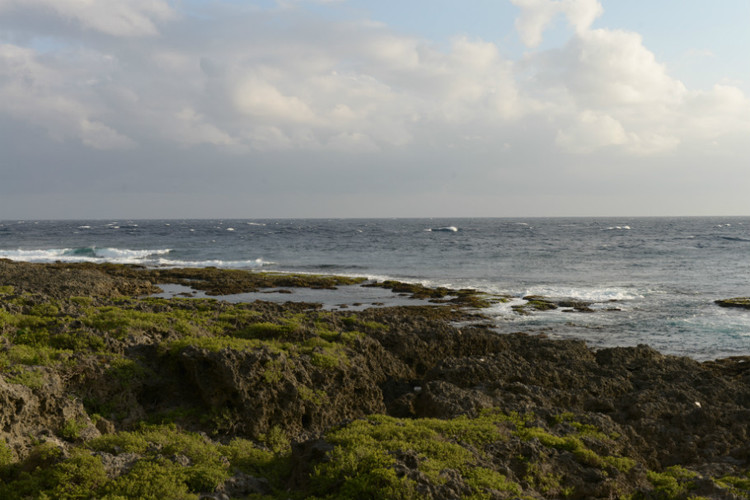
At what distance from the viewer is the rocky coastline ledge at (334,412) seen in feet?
23.4

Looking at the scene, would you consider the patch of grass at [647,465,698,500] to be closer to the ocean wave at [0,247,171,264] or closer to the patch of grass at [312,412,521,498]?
the patch of grass at [312,412,521,498]

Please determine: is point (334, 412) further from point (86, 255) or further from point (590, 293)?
point (86, 255)

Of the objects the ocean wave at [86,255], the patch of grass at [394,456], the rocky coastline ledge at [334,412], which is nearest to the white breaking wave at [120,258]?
the ocean wave at [86,255]

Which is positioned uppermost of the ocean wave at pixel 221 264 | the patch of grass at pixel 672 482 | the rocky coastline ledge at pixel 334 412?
the rocky coastline ledge at pixel 334 412

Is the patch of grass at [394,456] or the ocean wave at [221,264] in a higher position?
the patch of grass at [394,456]

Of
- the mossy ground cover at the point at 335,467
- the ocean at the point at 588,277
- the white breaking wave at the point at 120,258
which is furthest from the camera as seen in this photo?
the white breaking wave at the point at 120,258

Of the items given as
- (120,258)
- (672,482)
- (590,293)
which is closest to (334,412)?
(672,482)

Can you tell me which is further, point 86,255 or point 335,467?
point 86,255

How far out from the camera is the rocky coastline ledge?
714cm

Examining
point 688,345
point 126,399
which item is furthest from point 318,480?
point 688,345

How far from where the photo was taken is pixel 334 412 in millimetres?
11016

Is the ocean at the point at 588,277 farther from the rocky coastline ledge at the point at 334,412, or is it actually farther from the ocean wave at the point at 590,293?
the rocky coastline ledge at the point at 334,412

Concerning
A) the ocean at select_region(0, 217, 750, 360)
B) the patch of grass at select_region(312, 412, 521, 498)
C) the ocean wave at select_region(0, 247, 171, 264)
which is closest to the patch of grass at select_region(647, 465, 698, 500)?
the patch of grass at select_region(312, 412, 521, 498)

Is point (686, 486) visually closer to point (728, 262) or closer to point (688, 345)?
point (688, 345)
